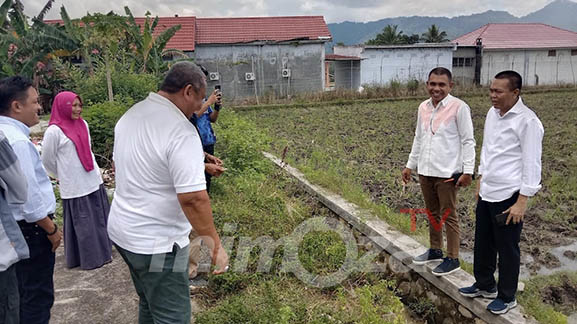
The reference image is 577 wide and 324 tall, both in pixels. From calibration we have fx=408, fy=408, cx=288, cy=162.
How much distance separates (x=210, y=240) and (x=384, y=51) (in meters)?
22.7

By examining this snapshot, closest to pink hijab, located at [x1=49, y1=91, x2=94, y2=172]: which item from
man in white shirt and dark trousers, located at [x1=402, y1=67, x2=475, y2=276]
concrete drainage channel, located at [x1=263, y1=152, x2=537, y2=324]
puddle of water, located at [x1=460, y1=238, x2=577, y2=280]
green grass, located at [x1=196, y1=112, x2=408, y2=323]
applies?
green grass, located at [x1=196, y1=112, x2=408, y2=323]

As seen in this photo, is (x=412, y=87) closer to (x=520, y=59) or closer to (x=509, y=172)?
(x=520, y=59)

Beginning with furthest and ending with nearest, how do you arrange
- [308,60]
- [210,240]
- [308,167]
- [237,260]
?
[308,60], [308,167], [237,260], [210,240]

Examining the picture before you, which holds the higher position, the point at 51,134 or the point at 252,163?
the point at 51,134

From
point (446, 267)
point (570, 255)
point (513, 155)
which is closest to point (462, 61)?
point (570, 255)

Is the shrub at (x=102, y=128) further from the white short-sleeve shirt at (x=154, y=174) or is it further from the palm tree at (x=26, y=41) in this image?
the palm tree at (x=26, y=41)

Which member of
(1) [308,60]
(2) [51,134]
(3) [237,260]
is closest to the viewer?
(2) [51,134]

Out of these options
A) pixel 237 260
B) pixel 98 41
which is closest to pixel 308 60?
pixel 98 41

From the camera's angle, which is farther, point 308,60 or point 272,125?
point 308,60

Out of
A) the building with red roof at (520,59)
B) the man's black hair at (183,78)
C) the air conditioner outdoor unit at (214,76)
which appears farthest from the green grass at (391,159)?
the building with red roof at (520,59)

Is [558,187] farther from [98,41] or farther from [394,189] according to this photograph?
[98,41]

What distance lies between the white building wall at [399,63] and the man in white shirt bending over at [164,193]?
22.0 meters

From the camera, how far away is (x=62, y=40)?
13469 mm

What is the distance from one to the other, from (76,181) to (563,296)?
167 inches
